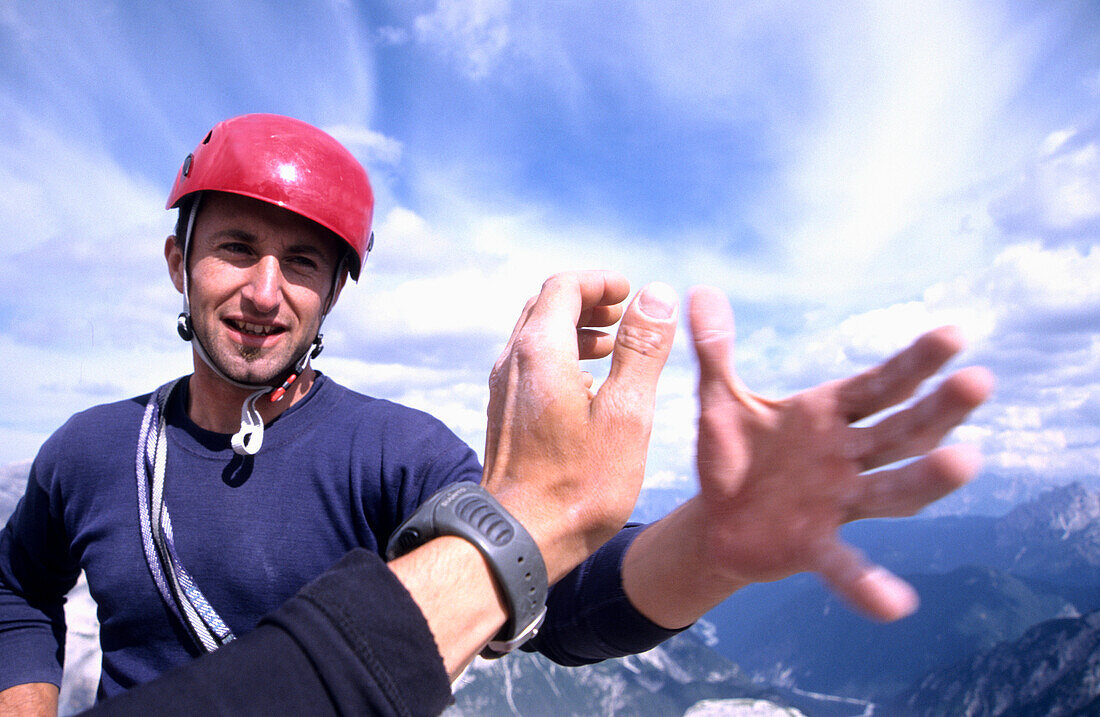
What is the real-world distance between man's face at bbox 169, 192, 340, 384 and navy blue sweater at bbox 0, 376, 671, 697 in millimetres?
497

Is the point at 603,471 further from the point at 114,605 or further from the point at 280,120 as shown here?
the point at 280,120

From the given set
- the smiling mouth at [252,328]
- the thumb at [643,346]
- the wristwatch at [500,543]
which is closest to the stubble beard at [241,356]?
the smiling mouth at [252,328]

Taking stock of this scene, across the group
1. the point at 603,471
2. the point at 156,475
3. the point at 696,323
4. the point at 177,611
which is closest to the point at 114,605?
the point at 177,611

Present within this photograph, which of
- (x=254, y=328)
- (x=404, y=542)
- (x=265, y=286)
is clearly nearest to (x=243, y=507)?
(x=254, y=328)

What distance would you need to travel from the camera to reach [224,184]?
203 inches

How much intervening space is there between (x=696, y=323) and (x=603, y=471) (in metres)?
0.67

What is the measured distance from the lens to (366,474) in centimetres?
445

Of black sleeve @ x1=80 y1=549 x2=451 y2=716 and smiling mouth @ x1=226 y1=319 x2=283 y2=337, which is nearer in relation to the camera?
black sleeve @ x1=80 y1=549 x2=451 y2=716

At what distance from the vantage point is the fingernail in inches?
99.7

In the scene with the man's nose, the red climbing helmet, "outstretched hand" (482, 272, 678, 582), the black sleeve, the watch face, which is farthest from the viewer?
the red climbing helmet

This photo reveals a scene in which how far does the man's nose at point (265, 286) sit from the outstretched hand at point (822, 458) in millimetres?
3635

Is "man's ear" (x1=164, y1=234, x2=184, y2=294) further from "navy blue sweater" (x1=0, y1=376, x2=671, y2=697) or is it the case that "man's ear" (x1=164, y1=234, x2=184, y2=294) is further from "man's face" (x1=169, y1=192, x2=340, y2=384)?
"navy blue sweater" (x1=0, y1=376, x2=671, y2=697)

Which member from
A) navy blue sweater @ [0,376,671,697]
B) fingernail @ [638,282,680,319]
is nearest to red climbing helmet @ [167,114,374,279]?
navy blue sweater @ [0,376,671,697]

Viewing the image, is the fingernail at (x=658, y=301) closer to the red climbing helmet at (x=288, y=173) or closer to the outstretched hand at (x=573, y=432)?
the outstretched hand at (x=573, y=432)
